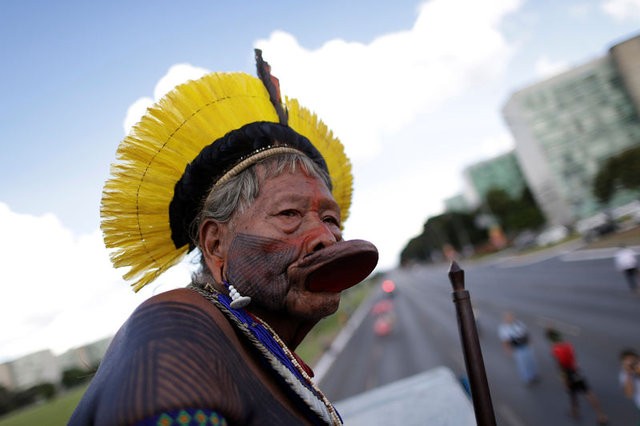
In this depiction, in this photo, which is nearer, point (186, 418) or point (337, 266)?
point (186, 418)

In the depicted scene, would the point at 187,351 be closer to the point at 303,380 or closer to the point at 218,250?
the point at 303,380

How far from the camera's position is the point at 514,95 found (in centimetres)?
7838

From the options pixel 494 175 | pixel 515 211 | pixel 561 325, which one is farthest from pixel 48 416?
pixel 494 175

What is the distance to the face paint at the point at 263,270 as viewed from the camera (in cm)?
132

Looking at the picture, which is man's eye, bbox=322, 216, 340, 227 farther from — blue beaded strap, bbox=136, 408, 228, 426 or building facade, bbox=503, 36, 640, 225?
building facade, bbox=503, 36, 640, 225

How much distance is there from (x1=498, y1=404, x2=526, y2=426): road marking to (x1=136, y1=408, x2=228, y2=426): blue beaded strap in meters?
10.9

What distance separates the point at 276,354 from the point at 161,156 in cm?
94

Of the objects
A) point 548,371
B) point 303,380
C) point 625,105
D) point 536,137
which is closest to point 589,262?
point 548,371

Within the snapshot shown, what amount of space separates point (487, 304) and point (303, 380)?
26.3m

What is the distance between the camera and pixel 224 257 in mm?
1456

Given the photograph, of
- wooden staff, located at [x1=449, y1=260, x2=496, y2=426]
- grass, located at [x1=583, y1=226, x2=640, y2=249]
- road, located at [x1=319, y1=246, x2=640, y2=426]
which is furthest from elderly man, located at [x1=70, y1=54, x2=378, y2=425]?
grass, located at [x1=583, y1=226, x2=640, y2=249]

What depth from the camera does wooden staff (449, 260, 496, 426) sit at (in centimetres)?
124

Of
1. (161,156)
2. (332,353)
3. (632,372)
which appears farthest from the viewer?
(332,353)

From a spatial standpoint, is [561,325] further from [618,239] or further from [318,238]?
[618,239]
